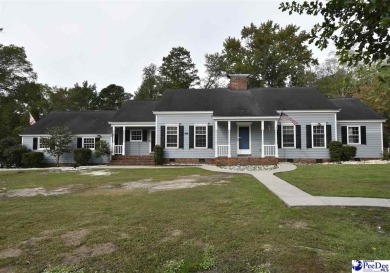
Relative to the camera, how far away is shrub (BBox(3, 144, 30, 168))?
815 inches

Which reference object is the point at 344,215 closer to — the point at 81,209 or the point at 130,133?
the point at 81,209

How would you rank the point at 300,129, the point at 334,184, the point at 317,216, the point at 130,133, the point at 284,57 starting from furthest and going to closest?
the point at 284,57
the point at 130,133
the point at 300,129
the point at 334,184
the point at 317,216

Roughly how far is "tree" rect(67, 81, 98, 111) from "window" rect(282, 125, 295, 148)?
36704mm

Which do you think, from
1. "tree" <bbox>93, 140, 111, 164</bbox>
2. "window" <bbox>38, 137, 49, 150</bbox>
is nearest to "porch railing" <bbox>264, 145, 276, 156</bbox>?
"tree" <bbox>93, 140, 111, 164</bbox>

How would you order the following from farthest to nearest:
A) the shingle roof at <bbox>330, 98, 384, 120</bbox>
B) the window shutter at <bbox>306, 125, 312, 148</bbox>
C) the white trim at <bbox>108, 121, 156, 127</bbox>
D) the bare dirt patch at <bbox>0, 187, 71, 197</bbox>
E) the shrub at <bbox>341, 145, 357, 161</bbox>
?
the white trim at <bbox>108, 121, 156, 127</bbox> < the shingle roof at <bbox>330, 98, 384, 120</bbox> < the window shutter at <bbox>306, 125, 312, 148</bbox> < the shrub at <bbox>341, 145, 357, 161</bbox> < the bare dirt patch at <bbox>0, 187, 71, 197</bbox>

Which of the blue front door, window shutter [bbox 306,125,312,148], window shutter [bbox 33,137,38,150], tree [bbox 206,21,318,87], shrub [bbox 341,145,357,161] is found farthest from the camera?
tree [bbox 206,21,318,87]

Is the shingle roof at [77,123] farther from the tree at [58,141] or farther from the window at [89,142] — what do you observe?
the tree at [58,141]

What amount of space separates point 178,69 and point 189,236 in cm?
4016

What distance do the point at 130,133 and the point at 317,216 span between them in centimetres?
1820

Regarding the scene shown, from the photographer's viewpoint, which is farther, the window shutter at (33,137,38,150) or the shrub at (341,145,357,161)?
the window shutter at (33,137,38,150)

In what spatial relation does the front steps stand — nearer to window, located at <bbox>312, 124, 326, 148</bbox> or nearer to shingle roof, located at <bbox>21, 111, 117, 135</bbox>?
shingle roof, located at <bbox>21, 111, 117, 135</bbox>

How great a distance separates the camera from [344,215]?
526 cm

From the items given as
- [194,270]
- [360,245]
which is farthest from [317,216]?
[194,270]

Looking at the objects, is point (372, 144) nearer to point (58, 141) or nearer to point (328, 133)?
Result: point (328, 133)
